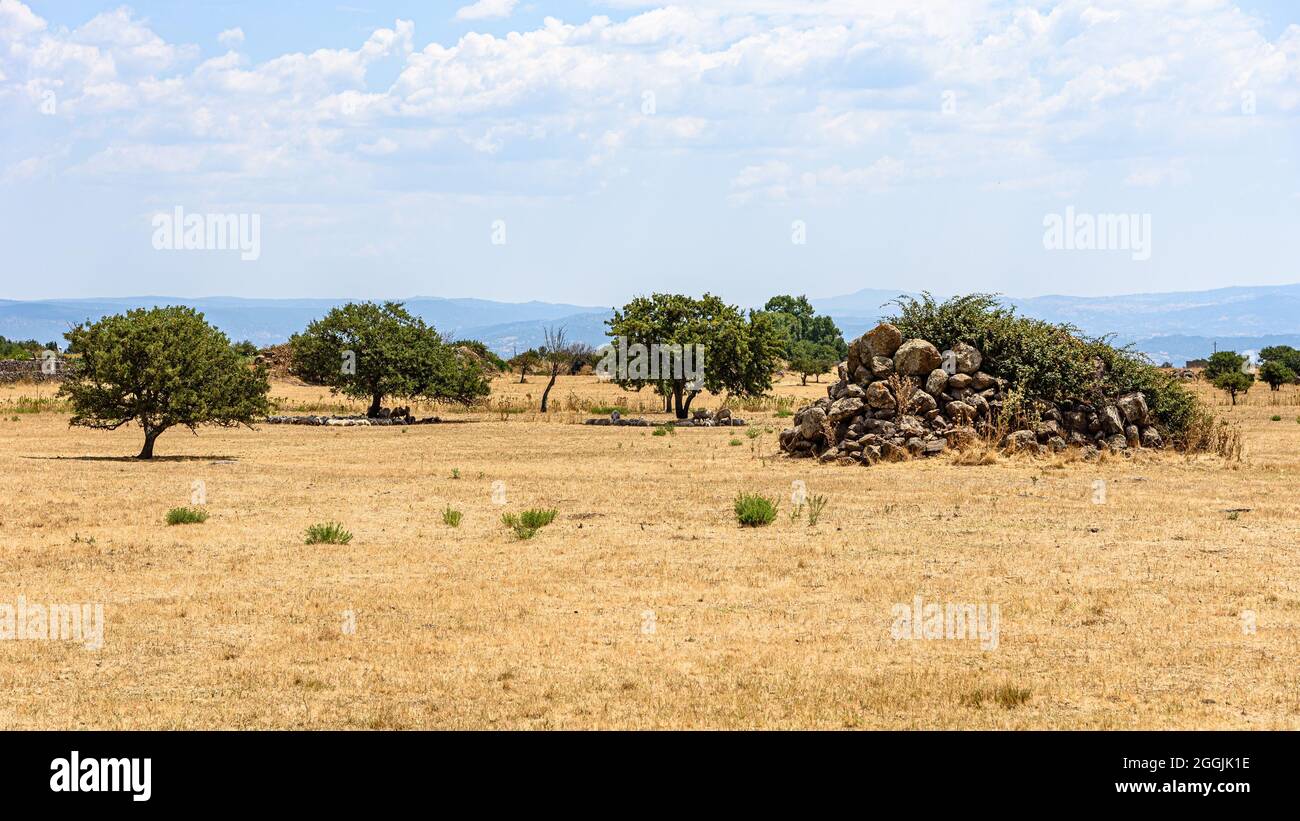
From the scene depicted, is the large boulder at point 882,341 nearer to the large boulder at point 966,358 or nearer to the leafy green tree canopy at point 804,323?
the large boulder at point 966,358

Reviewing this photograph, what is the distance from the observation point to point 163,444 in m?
39.7

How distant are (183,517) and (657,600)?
9735 millimetres

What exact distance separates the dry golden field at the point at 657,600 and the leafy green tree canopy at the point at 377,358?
26.3 m

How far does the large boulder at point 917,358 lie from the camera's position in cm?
3102

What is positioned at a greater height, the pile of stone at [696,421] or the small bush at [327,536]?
the pile of stone at [696,421]

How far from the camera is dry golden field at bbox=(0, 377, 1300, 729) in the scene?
958 cm

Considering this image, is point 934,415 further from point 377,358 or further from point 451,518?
point 377,358

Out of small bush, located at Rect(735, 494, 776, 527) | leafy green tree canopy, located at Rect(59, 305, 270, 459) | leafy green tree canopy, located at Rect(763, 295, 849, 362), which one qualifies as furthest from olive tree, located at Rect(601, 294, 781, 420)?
leafy green tree canopy, located at Rect(763, 295, 849, 362)

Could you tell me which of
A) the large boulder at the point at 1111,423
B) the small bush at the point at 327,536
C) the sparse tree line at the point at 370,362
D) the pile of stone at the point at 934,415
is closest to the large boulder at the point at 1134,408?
the pile of stone at the point at 934,415

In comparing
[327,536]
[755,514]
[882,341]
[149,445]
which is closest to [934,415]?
[882,341]

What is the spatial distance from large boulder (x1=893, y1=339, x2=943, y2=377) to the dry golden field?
4.45 metres

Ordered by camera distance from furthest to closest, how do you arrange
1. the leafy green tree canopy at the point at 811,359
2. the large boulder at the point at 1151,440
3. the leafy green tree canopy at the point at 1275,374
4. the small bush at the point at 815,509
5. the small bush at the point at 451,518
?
the leafy green tree canopy at the point at 811,359
the leafy green tree canopy at the point at 1275,374
the large boulder at the point at 1151,440
the small bush at the point at 451,518
the small bush at the point at 815,509
